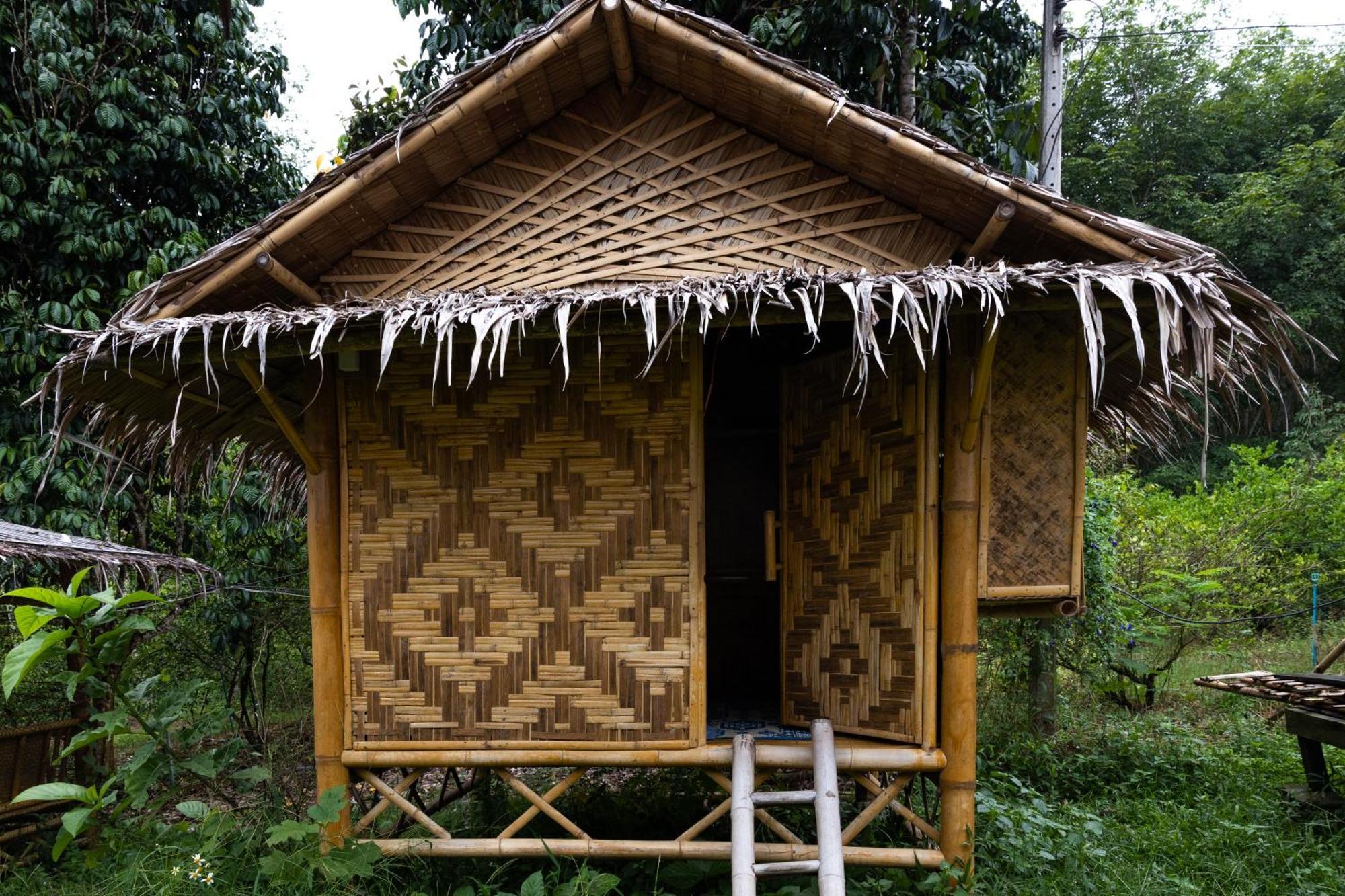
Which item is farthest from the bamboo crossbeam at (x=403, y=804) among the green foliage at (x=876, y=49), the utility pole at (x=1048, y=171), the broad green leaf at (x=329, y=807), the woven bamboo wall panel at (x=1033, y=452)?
the green foliage at (x=876, y=49)

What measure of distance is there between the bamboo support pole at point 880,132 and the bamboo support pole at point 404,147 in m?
0.34

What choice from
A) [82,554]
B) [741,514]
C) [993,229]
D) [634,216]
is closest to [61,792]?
[82,554]

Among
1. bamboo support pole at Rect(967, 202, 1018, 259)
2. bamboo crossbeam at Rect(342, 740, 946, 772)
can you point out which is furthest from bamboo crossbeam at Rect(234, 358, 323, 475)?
bamboo support pole at Rect(967, 202, 1018, 259)

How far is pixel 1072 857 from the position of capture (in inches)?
149

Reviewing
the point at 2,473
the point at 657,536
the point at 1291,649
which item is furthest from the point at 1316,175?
the point at 2,473

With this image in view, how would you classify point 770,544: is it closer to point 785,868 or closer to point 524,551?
point 524,551

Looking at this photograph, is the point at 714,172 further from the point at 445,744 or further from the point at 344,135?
the point at 344,135

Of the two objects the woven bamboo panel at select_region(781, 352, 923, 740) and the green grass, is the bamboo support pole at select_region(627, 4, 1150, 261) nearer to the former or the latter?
the woven bamboo panel at select_region(781, 352, 923, 740)

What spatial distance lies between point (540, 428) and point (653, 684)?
1102 millimetres

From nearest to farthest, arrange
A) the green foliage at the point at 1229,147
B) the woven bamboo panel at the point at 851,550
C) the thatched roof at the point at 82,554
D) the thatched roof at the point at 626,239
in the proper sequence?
the thatched roof at the point at 626,239, the woven bamboo panel at the point at 851,550, the thatched roof at the point at 82,554, the green foliage at the point at 1229,147

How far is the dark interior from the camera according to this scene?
5281 mm

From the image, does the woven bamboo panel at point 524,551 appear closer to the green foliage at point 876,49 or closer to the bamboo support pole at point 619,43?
the bamboo support pole at point 619,43

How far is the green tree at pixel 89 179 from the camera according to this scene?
5.63m

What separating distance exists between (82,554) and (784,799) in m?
3.70
